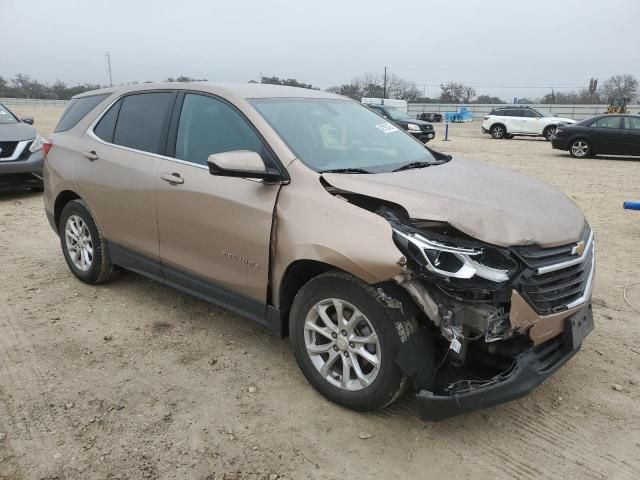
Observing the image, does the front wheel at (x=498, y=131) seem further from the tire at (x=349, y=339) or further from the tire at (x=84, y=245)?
the tire at (x=349, y=339)

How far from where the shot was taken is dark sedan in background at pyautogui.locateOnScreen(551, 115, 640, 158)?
15865 mm

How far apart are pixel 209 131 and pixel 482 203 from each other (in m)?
1.93

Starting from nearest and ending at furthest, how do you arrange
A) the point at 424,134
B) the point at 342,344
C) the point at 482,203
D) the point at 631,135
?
the point at 482,203, the point at 342,344, the point at 631,135, the point at 424,134

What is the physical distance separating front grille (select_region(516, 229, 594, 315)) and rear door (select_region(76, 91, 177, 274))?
8.53ft

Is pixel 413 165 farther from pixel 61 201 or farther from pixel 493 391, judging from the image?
pixel 61 201

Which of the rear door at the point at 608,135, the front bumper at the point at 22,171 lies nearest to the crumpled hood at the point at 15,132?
the front bumper at the point at 22,171

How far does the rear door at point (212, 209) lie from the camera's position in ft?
10.7

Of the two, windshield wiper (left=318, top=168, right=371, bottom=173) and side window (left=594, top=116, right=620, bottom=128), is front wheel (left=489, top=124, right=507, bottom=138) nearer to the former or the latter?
side window (left=594, top=116, right=620, bottom=128)

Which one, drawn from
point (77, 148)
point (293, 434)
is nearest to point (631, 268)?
point (293, 434)

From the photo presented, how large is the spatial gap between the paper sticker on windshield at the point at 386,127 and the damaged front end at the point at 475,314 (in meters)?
1.46

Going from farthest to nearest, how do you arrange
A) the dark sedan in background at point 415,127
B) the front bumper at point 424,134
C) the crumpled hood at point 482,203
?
the front bumper at point 424,134, the dark sedan in background at point 415,127, the crumpled hood at point 482,203

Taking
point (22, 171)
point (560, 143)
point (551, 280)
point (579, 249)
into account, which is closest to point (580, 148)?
point (560, 143)

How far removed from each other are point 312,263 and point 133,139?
2.07 m

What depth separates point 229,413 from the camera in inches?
120
